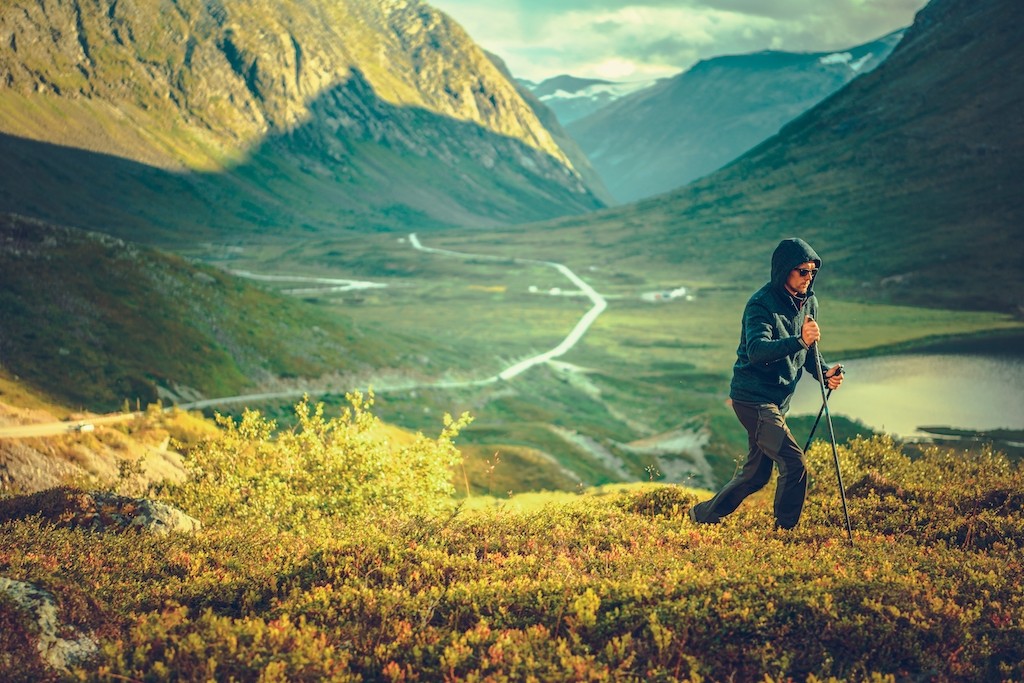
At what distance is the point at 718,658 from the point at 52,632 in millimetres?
8141

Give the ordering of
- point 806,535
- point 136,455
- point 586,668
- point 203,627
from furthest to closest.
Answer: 1. point 136,455
2. point 806,535
3. point 203,627
4. point 586,668

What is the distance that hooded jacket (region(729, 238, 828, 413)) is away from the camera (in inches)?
547

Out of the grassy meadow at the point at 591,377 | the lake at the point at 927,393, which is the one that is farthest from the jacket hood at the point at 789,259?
the lake at the point at 927,393

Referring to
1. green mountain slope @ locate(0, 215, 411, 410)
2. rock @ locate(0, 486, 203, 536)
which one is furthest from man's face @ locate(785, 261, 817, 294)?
green mountain slope @ locate(0, 215, 411, 410)

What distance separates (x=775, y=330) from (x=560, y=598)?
5753 millimetres

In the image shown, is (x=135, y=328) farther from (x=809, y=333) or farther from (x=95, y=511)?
(x=809, y=333)

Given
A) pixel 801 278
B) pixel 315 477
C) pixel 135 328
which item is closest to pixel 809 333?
pixel 801 278

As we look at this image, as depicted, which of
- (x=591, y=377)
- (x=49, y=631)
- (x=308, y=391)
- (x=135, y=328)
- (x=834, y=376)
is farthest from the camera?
(x=591, y=377)

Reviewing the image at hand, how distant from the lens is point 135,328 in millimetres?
80500

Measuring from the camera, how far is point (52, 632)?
10625 millimetres

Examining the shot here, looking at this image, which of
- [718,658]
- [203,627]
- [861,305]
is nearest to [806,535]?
[718,658]

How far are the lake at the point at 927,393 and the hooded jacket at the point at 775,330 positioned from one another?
88479 millimetres

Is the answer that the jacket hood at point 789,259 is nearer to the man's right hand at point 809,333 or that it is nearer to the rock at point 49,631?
the man's right hand at point 809,333

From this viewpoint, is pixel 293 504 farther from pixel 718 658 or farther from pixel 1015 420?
Answer: pixel 1015 420
